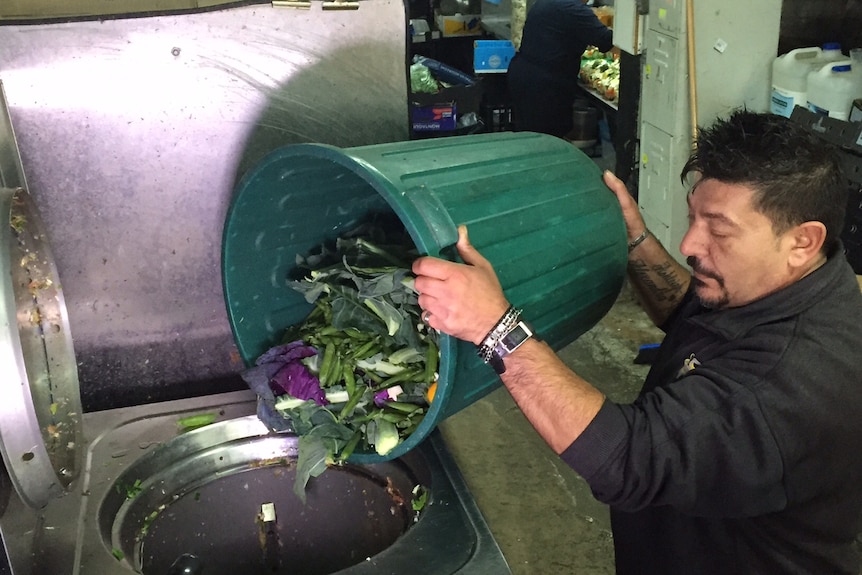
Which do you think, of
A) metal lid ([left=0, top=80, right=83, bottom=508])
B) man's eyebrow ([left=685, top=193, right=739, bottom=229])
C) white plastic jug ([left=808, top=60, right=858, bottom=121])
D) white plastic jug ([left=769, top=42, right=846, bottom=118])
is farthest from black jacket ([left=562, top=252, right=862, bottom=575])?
white plastic jug ([left=769, top=42, right=846, bottom=118])

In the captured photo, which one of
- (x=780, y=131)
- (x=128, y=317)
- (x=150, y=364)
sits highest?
(x=780, y=131)

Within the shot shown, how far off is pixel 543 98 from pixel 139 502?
425 cm

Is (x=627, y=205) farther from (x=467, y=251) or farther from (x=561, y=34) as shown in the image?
(x=561, y=34)

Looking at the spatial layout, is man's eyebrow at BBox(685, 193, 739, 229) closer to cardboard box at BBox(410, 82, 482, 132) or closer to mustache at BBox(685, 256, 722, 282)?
mustache at BBox(685, 256, 722, 282)

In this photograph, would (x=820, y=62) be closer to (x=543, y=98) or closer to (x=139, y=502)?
(x=543, y=98)

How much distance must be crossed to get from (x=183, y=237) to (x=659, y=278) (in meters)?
0.95

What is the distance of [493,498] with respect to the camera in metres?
2.46

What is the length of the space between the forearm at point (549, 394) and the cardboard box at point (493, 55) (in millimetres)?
4886

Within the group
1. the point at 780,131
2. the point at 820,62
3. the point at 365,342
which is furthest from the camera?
the point at 820,62

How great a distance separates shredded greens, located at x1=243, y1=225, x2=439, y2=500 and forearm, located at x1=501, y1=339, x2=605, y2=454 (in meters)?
0.17

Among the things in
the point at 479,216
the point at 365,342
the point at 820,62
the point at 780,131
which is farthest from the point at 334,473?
the point at 820,62

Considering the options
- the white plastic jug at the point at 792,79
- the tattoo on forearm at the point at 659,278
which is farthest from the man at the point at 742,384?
the white plastic jug at the point at 792,79

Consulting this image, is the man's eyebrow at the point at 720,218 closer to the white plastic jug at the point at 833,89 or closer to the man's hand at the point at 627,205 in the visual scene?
the man's hand at the point at 627,205

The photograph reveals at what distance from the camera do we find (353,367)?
1.33m
